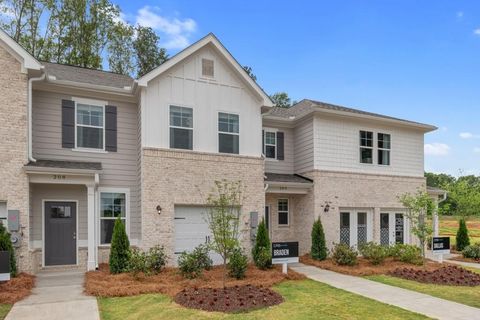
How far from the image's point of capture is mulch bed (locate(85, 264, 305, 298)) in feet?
32.1

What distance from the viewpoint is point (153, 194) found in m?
13.2

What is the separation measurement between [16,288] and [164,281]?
3.75 meters

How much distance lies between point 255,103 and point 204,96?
214cm

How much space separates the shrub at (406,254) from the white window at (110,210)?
1064cm

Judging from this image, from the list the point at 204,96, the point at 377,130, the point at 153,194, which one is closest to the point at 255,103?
the point at 204,96

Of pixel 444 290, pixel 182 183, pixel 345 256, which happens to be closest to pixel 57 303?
pixel 182 183

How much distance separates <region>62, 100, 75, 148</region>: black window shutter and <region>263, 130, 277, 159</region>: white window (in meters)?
8.09

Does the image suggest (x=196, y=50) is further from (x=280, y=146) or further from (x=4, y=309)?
(x=4, y=309)

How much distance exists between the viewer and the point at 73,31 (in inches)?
960

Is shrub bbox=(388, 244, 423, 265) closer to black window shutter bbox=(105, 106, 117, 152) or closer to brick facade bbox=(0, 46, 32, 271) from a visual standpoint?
black window shutter bbox=(105, 106, 117, 152)

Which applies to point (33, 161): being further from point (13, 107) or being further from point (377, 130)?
point (377, 130)

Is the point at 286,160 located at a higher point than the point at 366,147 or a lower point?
lower

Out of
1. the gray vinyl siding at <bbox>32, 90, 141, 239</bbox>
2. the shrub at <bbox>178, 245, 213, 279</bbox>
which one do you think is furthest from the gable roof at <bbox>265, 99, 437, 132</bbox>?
the shrub at <bbox>178, 245, 213, 279</bbox>

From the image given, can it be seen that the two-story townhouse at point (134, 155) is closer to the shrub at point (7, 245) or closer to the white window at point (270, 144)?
the shrub at point (7, 245)
